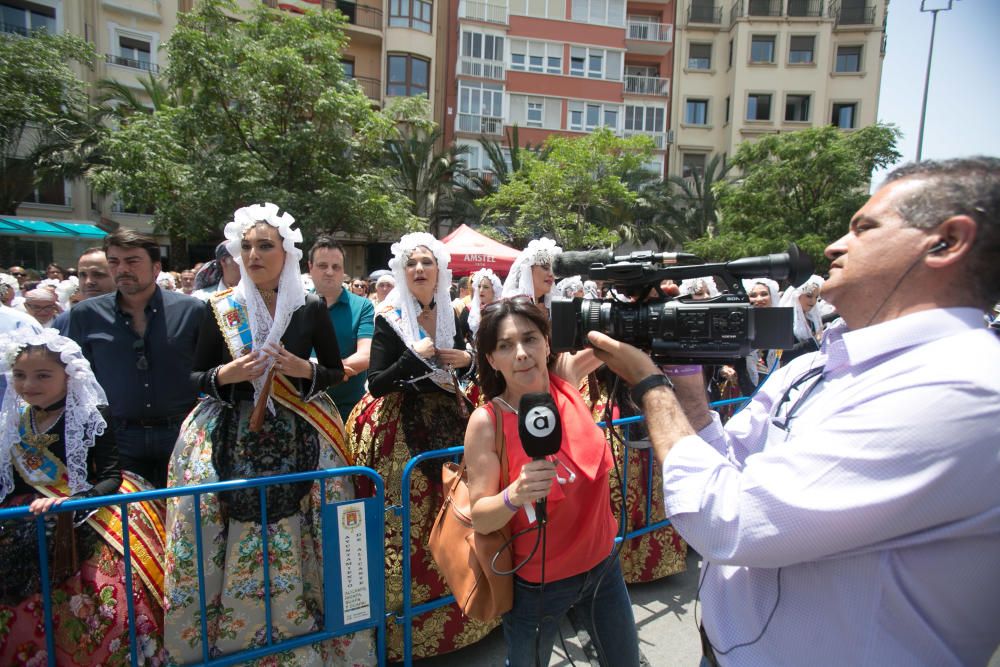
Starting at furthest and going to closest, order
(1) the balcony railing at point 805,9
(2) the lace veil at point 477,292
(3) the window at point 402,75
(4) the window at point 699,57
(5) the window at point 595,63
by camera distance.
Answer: (4) the window at point 699,57, (1) the balcony railing at point 805,9, (5) the window at point 595,63, (3) the window at point 402,75, (2) the lace veil at point 477,292

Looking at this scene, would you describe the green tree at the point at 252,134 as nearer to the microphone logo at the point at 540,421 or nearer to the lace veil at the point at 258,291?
the lace veil at the point at 258,291

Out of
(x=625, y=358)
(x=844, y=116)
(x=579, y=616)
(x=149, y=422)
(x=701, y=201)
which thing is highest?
(x=844, y=116)

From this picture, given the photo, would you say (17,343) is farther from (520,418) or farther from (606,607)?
(606,607)

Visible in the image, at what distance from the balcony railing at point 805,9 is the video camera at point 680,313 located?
115ft

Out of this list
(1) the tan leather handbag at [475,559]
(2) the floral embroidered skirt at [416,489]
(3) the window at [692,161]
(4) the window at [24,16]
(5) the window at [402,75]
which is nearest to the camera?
(1) the tan leather handbag at [475,559]

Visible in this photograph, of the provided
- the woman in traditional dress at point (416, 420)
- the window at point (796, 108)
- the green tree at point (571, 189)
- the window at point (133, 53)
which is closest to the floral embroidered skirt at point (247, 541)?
the woman in traditional dress at point (416, 420)

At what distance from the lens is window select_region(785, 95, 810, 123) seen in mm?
29641

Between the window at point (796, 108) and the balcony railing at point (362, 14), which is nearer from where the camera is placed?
the balcony railing at point (362, 14)

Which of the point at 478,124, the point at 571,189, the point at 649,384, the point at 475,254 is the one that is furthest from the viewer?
the point at 478,124

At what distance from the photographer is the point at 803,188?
18.8 metres

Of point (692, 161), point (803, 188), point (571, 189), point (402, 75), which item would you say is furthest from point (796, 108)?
point (402, 75)

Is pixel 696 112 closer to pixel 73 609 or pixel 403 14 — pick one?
pixel 403 14

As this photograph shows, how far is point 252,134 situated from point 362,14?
13.9 meters

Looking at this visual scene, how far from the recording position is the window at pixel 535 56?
2784 cm
